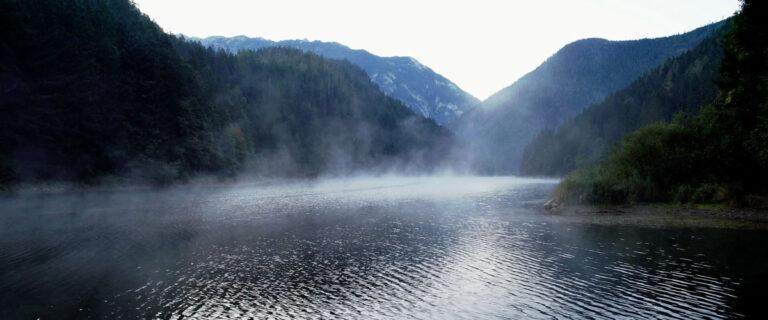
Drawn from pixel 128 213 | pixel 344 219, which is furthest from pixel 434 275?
pixel 128 213

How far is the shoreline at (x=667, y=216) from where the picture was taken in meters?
37.7

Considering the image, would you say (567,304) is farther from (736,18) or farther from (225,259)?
(736,18)

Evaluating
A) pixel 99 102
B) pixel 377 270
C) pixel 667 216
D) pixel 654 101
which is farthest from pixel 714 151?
pixel 654 101

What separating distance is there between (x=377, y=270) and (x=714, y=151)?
138ft

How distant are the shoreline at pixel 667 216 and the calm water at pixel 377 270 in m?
2.79

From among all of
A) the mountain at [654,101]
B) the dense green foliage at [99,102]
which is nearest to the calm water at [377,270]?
the dense green foliage at [99,102]

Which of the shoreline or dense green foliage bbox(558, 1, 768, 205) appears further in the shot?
the shoreline

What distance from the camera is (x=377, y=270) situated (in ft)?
88.6

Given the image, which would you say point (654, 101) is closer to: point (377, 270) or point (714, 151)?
point (714, 151)

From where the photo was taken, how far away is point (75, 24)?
302 feet

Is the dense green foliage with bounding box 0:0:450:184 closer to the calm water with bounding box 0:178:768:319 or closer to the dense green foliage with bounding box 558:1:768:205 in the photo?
the calm water with bounding box 0:178:768:319

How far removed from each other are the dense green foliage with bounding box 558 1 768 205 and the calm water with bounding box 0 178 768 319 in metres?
13.3

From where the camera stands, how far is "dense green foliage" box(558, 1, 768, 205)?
37.3 meters

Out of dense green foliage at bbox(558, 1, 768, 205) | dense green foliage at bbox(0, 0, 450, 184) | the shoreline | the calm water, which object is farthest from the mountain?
the calm water
